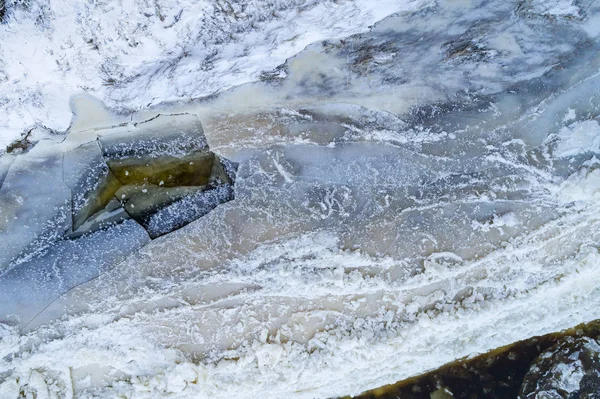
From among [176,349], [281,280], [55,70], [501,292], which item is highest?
[55,70]

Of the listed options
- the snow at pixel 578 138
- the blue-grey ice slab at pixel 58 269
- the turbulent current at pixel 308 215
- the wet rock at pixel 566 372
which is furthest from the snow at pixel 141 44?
the wet rock at pixel 566 372

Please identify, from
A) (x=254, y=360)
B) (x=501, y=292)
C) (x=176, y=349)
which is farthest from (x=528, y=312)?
(x=176, y=349)

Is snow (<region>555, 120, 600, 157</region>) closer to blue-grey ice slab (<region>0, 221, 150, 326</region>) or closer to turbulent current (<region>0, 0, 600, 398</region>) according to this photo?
turbulent current (<region>0, 0, 600, 398</region>)

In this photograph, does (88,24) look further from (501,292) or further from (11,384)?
(501,292)

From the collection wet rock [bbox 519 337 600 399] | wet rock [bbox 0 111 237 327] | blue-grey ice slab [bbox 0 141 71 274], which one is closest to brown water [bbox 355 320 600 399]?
wet rock [bbox 519 337 600 399]

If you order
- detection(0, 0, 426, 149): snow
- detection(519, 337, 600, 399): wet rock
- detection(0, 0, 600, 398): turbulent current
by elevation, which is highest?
detection(0, 0, 426, 149): snow

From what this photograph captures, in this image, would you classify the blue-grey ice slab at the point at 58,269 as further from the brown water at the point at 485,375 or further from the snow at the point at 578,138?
the snow at the point at 578,138

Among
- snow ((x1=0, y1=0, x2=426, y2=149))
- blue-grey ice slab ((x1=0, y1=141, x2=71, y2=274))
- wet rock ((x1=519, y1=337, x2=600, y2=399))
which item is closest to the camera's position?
snow ((x1=0, y1=0, x2=426, y2=149))

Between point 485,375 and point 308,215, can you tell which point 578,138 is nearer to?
point 308,215
